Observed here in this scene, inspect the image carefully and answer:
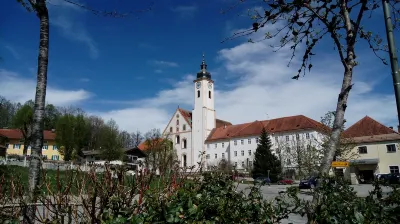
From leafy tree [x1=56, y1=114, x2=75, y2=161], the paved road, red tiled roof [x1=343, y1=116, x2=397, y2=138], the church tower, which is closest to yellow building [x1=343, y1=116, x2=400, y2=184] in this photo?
red tiled roof [x1=343, y1=116, x2=397, y2=138]

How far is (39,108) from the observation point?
439cm

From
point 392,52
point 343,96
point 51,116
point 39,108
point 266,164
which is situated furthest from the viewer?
point 51,116

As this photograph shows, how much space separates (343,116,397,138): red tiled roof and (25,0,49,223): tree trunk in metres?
44.6

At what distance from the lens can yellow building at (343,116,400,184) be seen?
41.5 metres

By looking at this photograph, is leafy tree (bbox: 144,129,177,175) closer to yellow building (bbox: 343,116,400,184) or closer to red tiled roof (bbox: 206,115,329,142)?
yellow building (bbox: 343,116,400,184)

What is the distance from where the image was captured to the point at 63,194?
3498 millimetres

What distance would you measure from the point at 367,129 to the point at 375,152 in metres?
4.18

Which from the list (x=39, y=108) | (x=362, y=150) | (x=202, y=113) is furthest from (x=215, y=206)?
(x=202, y=113)

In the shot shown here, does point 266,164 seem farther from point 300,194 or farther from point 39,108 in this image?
point 39,108

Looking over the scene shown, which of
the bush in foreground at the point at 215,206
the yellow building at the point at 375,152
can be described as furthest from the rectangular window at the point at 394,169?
the bush in foreground at the point at 215,206

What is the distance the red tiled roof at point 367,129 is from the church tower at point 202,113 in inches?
1290

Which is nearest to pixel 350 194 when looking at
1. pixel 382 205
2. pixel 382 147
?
pixel 382 205

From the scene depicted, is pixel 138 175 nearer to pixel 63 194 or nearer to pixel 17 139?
pixel 63 194

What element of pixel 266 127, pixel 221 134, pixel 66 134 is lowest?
pixel 66 134
